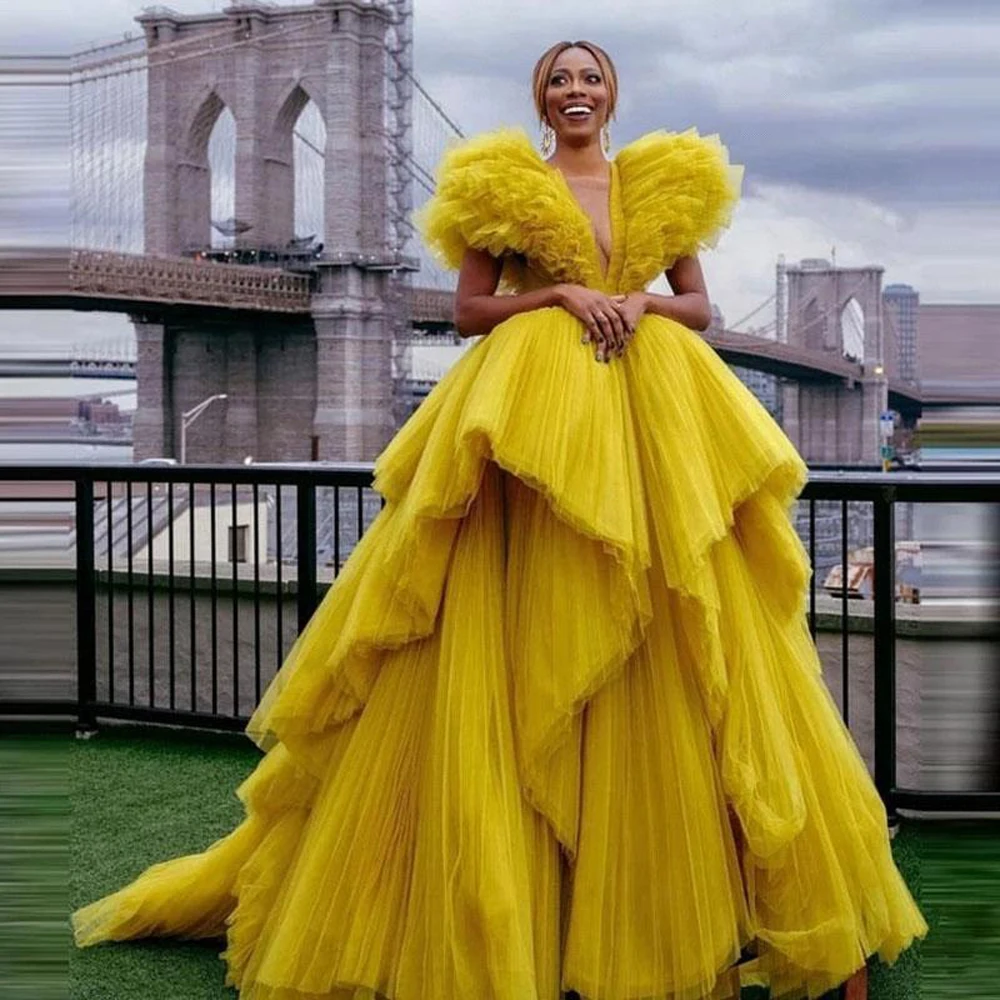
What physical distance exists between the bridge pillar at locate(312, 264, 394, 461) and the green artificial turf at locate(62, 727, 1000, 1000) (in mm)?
25079

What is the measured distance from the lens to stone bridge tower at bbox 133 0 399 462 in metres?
28.6

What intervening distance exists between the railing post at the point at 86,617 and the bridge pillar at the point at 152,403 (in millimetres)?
23731

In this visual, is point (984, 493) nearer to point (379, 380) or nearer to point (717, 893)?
point (717, 893)

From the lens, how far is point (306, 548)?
10.7 ft

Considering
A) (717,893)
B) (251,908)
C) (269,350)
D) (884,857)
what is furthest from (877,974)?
(269,350)

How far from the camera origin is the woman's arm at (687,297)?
5.78 ft

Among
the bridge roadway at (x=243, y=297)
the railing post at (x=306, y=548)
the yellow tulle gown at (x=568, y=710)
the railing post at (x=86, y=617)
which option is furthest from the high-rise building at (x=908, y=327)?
the railing post at (x=86, y=617)

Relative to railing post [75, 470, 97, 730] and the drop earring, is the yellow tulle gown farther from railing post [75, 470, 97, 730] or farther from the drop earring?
railing post [75, 470, 97, 730]

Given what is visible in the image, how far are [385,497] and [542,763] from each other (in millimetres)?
419

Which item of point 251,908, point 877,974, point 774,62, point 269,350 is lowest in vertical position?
point 877,974

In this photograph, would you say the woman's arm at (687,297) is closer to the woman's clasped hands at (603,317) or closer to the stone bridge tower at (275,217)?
the woman's clasped hands at (603,317)

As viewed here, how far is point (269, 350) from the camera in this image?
98.3ft

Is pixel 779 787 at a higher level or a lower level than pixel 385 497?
lower
